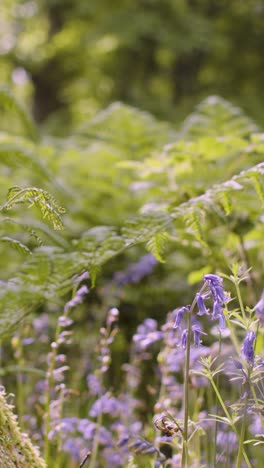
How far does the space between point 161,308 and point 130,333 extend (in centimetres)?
23

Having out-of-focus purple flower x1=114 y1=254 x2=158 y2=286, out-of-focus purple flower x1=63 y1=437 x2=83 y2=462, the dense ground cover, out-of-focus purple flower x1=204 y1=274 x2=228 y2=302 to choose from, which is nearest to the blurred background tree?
the dense ground cover

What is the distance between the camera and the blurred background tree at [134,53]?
8.53 m

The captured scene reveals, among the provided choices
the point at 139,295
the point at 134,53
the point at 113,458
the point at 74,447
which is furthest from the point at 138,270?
the point at 134,53

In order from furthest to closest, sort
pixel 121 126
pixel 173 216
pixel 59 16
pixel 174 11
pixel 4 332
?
pixel 59 16
pixel 174 11
pixel 121 126
pixel 173 216
pixel 4 332

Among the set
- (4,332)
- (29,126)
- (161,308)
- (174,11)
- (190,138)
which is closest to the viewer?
(4,332)

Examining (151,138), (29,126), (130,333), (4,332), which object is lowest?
(4,332)

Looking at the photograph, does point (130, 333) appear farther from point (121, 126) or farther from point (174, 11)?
point (174, 11)

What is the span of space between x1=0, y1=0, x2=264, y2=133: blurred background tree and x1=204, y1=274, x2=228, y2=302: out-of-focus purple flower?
6.79 metres

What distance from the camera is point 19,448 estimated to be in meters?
1.22

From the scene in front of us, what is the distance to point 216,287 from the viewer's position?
1062 mm

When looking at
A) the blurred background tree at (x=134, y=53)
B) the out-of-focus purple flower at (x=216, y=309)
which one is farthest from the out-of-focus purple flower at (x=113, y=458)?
the blurred background tree at (x=134, y=53)

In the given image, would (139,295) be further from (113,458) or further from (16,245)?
(16,245)

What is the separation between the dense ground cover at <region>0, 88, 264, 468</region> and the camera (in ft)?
3.87

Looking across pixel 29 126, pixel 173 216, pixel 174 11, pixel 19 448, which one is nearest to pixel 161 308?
pixel 29 126
